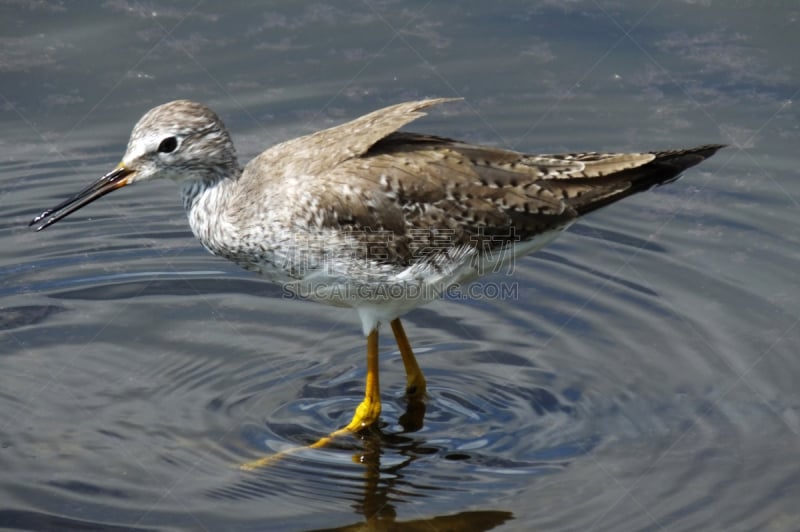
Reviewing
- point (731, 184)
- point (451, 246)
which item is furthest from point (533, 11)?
point (451, 246)

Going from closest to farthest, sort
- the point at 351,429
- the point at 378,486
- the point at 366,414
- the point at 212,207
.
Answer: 1. the point at 378,486
2. the point at 212,207
3. the point at 351,429
4. the point at 366,414

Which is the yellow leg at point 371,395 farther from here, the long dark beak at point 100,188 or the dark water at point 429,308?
the long dark beak at point 100,188

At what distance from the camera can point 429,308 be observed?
37.6 feet

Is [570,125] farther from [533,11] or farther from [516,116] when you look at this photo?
[533,11]

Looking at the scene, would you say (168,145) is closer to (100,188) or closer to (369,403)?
(100,188)

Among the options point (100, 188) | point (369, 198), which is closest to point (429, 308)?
point (369, 198)

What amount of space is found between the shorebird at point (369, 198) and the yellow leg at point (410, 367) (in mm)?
415

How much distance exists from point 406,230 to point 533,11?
20.6ft

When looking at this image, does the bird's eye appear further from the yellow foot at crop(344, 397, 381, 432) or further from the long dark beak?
the yellow foot at crop(344, 397, 381, 432)

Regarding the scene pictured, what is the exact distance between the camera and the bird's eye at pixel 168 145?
9095 millimetres

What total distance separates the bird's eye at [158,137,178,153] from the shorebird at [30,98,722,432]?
1cm

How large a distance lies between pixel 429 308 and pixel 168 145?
10.8 ft

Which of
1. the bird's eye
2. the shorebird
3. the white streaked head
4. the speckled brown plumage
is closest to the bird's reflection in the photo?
the shorebird

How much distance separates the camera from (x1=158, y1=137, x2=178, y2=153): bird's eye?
9095 millimetres
